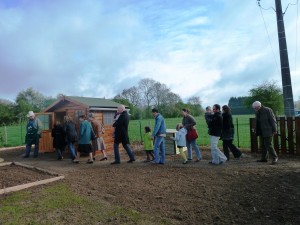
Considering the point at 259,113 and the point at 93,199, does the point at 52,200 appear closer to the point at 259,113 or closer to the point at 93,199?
the point at 93,199

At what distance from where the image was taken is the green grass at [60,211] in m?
4.85

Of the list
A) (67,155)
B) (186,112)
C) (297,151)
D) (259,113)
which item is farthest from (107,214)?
(67,155)

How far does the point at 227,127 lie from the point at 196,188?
3693 millimetres

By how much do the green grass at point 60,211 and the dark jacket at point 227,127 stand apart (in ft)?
17.4

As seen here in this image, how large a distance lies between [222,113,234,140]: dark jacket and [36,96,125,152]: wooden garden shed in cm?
561

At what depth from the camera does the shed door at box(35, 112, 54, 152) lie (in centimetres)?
1395

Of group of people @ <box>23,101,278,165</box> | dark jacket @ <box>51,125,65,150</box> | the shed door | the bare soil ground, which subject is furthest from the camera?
the shed door

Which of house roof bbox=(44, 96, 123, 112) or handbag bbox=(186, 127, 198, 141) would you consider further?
house roof bbox=(44, 96, 123, 112)

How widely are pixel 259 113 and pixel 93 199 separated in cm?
578

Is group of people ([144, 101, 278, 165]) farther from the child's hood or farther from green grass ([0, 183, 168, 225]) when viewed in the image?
green grass ([0, 183, 168, 225])

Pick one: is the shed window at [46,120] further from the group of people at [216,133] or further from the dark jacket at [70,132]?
the group of people at [216,133]

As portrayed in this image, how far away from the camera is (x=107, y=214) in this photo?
513cm

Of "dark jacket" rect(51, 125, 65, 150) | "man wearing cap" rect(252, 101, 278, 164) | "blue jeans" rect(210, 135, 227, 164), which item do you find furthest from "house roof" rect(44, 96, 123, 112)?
"man wearing cap" rect(252, 101, 278, 164)

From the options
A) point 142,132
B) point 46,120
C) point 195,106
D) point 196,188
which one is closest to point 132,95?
point 195,106
